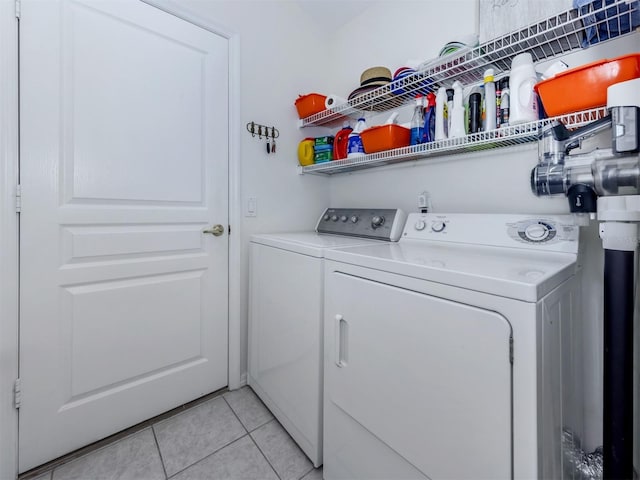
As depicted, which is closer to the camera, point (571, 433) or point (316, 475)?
point (571, 433)

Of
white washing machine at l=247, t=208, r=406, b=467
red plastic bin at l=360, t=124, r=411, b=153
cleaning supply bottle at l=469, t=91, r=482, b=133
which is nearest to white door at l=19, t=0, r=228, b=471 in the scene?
white washing machine at l=247, t=208, r=406, b=467

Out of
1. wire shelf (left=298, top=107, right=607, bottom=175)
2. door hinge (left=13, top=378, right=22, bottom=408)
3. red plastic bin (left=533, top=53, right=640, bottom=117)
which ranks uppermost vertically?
red plastic bin (left=533, top=53, right=640, bottom=117)

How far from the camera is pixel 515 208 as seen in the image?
4.46ft

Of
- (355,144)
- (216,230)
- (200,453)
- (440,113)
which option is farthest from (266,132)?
(200,453)

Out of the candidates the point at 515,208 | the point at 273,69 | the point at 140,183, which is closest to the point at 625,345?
the point at 515,208

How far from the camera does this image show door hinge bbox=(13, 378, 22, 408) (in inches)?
48.3

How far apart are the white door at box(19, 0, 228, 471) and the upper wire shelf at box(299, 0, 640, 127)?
1017 mm

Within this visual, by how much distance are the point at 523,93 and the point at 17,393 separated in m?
2.38

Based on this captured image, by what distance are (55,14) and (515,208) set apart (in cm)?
225

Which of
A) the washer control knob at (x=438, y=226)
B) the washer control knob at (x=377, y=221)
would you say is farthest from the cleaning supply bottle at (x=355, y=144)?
the washer control knob at (x=438, y=226)

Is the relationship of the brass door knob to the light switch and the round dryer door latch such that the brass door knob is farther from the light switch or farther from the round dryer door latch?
the round dryer door latch

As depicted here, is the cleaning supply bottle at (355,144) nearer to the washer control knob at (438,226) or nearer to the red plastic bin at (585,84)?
the washer control knob at (438,226)

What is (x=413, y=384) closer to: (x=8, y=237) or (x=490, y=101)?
(x=490, y=101)

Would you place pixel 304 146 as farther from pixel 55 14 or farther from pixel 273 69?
pixel 55 14
